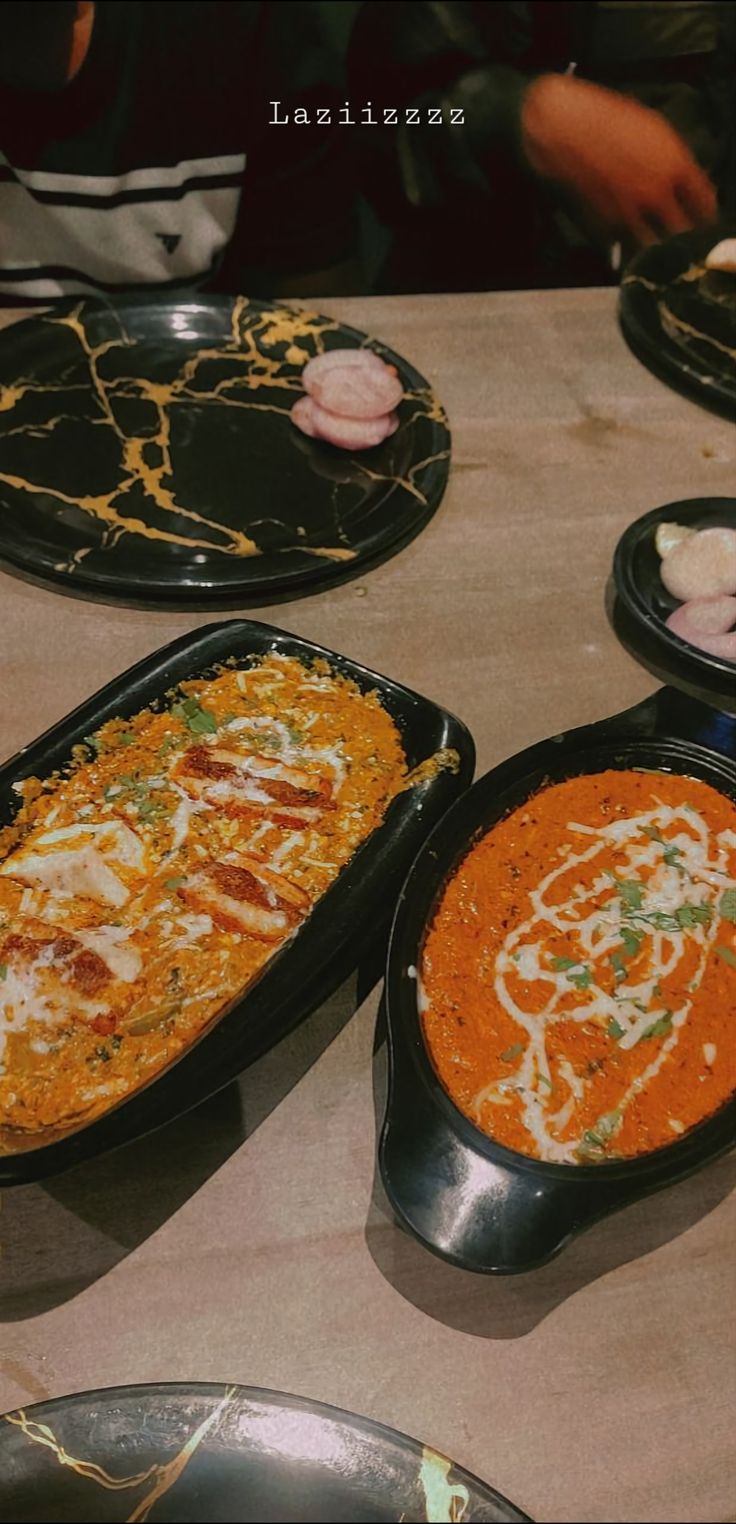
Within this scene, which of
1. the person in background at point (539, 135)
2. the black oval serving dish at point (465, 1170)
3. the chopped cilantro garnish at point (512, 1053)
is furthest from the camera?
the person in background at point (539, 135)

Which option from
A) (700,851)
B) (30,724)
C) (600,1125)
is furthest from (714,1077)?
(30,724)

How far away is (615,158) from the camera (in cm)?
189

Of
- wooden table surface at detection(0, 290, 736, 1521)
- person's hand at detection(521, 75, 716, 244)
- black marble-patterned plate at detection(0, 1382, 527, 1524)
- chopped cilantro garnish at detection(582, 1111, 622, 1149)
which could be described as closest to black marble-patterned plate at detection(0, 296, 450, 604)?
wooden table surface at detection(0, 290, 736, 1521)

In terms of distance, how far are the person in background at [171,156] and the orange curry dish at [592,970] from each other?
122 centimetres

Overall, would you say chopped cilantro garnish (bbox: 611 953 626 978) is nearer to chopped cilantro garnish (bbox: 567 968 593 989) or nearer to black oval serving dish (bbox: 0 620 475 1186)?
chopped cilantro garnish (bbox: 567 968 593 989)

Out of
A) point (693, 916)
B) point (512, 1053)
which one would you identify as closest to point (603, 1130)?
point (512, 1053)

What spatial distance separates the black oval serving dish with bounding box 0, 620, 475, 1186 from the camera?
2.81 ft

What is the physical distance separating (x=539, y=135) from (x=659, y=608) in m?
0.97

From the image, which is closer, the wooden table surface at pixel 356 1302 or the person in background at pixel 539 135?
the wooden table surface at pixel 356 1302

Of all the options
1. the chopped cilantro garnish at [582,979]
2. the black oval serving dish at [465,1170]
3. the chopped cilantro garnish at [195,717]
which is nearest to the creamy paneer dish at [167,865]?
the chopped cilantro garnish at [195,717]

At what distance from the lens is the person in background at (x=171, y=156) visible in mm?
1710

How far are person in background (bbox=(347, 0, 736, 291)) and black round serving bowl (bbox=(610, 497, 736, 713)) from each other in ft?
2.37

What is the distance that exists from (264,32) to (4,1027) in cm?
164

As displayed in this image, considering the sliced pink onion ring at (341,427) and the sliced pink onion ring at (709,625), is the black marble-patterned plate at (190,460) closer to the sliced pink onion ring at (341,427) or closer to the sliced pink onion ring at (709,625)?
the sliced pink onion ring at (341,427)
